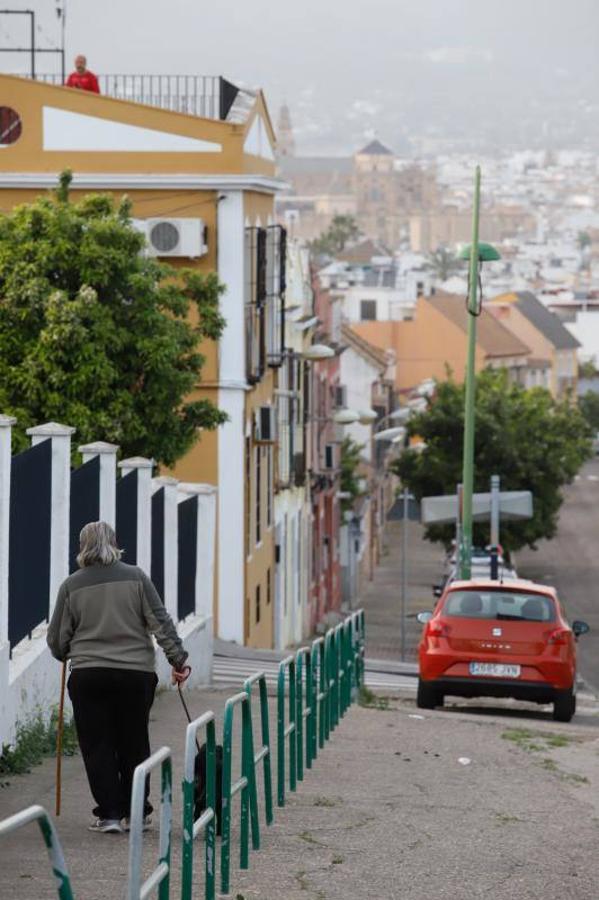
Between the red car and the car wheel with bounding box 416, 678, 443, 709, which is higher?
the red car

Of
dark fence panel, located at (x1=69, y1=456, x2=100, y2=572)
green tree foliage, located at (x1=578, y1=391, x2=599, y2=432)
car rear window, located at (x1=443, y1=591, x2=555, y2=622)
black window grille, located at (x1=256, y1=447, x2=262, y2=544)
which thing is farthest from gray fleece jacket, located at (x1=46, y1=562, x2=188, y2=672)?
green tree foliage, located at (x1=578, y1=391, x2=599, y2=432)

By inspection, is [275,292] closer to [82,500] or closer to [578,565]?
[82,500]

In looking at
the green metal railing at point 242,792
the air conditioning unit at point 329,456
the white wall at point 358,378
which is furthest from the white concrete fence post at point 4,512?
the white wall at point 358,378

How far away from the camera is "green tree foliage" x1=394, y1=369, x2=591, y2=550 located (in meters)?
66.8

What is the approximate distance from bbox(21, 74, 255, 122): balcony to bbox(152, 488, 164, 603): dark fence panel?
1559cm

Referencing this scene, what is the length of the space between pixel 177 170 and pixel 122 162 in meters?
0.81

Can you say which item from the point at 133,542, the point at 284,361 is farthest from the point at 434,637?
the point at 284,361

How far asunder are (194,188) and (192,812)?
2576 cm

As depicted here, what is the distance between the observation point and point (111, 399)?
2706 cm

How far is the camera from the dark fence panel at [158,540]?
66.6 feet

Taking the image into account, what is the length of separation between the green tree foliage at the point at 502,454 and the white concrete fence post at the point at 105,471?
48.0 m

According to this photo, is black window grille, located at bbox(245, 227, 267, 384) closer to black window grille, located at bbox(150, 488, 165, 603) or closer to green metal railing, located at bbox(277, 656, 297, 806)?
black window grille, located at bbox(150, 488, 165, 603)

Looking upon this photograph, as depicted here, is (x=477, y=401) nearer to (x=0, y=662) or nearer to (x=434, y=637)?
(x=434, y=637)

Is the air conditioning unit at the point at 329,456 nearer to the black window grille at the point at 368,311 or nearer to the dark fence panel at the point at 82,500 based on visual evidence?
the dark fence panel at the point at 82,500
